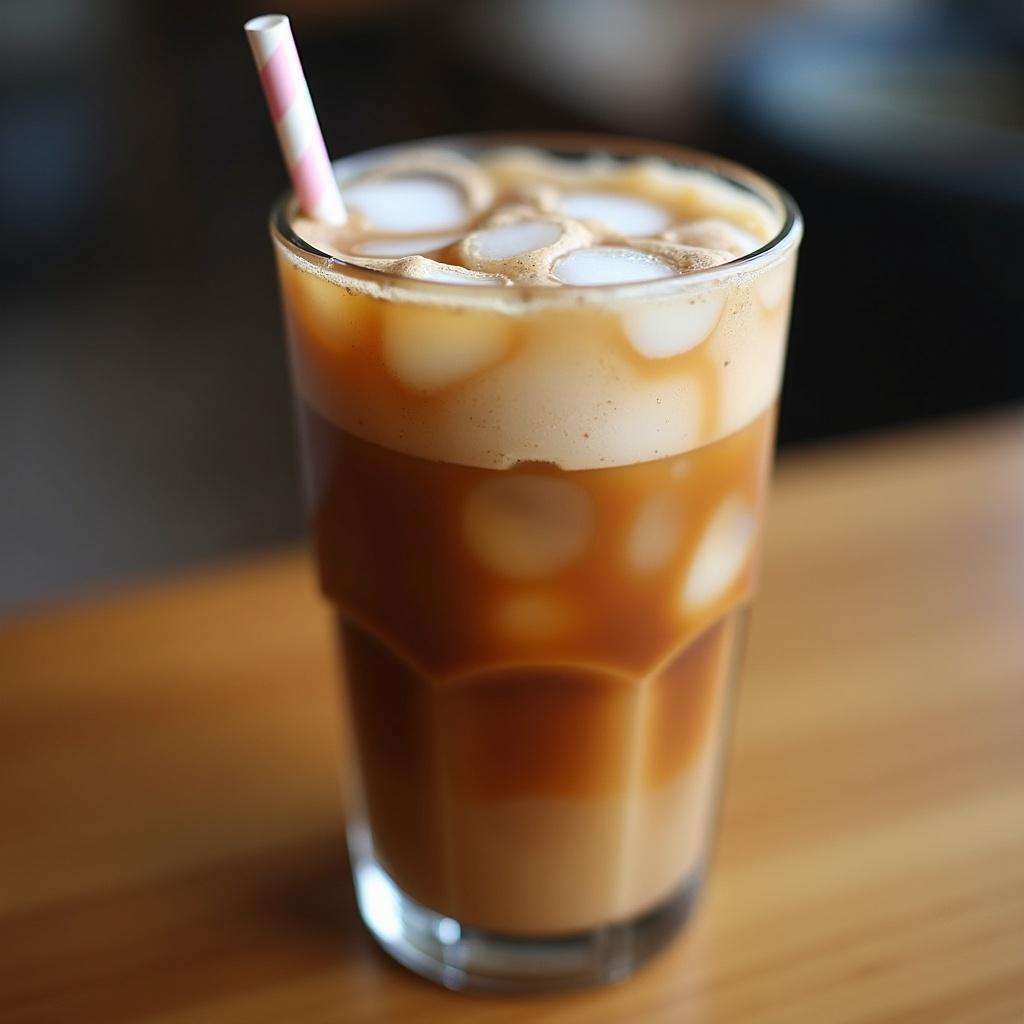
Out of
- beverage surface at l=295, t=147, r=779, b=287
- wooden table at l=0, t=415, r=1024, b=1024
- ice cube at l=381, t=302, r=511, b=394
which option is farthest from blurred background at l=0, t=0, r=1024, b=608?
ice cube at l=381, t=302, r=511, b=394

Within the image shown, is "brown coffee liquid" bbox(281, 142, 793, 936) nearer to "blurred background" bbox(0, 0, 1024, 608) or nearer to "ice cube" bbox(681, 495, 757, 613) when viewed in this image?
"ice cube" bbox(681, 495, 757, 613)

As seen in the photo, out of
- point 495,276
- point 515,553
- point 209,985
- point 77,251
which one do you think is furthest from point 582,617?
point 77,251

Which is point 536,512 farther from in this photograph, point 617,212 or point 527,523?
point 617,212

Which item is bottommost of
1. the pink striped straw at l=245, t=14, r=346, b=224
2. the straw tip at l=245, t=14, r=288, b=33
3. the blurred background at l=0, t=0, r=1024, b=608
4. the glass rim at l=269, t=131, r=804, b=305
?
the blurred background at l=0, t=0, r=1024, b=608

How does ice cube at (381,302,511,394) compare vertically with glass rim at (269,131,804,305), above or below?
below

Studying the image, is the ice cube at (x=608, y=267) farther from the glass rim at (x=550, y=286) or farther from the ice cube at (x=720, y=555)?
the ice cube at (x=720, y=555)
